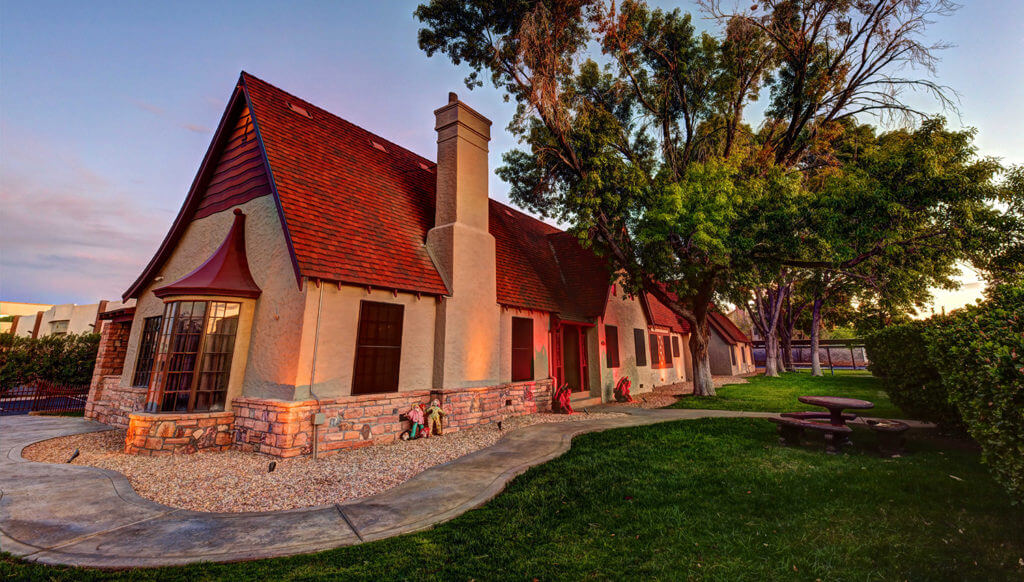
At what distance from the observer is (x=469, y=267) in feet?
33.5

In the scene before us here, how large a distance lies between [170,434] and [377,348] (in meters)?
3.97

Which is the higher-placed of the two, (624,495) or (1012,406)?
(1012,406)

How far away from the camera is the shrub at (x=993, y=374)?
3096 millimetres

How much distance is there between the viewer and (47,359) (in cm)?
1398

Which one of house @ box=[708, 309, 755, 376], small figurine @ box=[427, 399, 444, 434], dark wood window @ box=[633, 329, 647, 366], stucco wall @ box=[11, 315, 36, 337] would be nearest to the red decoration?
small figurine @ box=[427, 399, 444, 434]

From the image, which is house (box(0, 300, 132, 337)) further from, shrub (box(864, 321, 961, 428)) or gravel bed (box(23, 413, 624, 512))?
shrub (box(864, 321, 961, 428))

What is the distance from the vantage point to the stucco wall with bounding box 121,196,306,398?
7258mm

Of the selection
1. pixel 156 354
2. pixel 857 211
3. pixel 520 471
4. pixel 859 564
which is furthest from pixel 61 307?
pixel 857 211

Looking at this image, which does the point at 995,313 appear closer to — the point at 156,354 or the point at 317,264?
the point at 317,264

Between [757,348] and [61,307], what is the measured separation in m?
60.7

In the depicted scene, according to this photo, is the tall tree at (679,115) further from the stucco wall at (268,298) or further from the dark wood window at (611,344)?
the stucco wall at (268,298)

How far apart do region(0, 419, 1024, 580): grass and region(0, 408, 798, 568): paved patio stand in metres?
0.24

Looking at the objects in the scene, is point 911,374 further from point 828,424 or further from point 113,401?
point 113,401

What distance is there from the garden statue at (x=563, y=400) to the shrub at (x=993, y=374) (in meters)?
8.59
